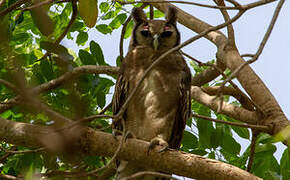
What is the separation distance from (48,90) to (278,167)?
1.78 m

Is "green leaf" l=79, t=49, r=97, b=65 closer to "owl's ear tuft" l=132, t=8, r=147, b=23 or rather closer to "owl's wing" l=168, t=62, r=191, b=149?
"owl's ear tuft" l=132, t=8, r=147, b=23

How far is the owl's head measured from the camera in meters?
3.91

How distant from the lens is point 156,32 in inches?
153

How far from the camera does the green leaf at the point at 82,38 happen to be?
4.32 meters

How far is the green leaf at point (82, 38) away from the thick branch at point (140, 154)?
79.7 inches

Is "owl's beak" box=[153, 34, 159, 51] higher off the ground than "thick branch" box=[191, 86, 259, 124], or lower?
higher

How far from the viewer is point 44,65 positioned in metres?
3.22

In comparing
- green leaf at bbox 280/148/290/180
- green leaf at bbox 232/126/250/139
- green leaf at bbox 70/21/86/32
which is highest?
green leaf at bbox 70/21/86/32

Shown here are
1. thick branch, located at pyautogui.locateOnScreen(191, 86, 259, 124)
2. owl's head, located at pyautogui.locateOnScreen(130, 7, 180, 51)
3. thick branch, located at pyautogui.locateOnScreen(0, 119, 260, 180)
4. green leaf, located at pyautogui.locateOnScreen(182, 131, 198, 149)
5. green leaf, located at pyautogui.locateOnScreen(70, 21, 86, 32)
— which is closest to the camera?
thick branch, located at pyautogui.locateOnScreen(0, 119, 260, 180)

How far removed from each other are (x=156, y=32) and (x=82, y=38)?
0.87 metres

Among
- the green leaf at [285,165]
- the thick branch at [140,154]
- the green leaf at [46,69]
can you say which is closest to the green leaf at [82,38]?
the green leaf at [46,69]

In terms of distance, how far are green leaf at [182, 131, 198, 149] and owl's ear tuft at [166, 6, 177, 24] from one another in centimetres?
118

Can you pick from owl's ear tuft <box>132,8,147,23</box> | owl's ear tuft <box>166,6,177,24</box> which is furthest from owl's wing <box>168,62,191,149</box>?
owl's ear tuft <box>132,8,147,23</box>

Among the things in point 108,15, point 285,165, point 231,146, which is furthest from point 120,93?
point 285,165
